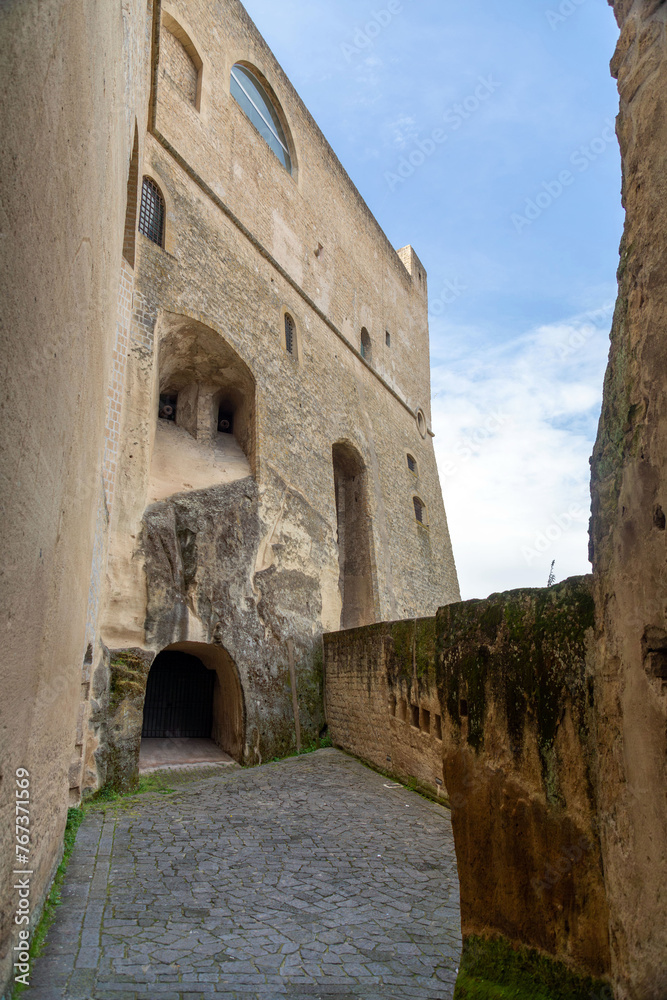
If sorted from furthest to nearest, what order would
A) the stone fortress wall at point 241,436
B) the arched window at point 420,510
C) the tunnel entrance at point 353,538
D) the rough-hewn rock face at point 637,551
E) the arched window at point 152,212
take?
the arched window at point 420,510
the tunnel entrance at point 353,538
the arched window at point 152,212
the stone fortress wall at point 241,436
the rough-hewn rock face at point 637,551

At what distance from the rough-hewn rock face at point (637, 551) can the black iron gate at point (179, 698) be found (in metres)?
8.92

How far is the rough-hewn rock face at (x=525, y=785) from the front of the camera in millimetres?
1881

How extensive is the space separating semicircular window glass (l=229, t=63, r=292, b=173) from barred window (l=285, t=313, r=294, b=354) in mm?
4122

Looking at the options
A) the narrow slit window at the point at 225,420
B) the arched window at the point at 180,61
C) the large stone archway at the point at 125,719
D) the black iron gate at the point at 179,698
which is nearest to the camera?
the large stone archway at the point at 125,719

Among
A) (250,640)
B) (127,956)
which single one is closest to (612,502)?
(127,956)

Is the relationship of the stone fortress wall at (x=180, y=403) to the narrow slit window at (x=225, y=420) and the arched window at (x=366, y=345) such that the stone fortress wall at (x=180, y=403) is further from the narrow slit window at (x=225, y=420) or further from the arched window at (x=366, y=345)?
the arched window at (x=366, y=345)

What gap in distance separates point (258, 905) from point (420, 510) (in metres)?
14.5

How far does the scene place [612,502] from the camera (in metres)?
1.83

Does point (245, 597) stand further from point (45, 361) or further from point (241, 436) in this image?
point (45, 361)

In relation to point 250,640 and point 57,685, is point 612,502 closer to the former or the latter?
point 57,685

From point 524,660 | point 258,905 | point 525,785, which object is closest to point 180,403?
point 258,905

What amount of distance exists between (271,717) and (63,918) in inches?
225

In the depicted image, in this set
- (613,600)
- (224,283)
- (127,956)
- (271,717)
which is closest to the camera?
(613,600)

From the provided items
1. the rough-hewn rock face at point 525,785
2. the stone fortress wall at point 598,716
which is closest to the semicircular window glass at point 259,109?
the stone fortress wall at point 598,716
